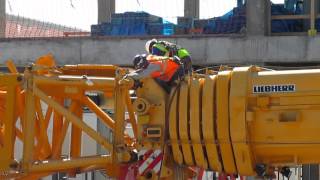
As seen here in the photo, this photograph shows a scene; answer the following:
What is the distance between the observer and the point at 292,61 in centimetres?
2034

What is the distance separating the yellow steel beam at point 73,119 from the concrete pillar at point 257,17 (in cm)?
1291

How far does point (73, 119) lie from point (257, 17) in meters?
13.2

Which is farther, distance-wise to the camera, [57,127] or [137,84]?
[57,127]

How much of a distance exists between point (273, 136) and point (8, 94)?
10.4 ft

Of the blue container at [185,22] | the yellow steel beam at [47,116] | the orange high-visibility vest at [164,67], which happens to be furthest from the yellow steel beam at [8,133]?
the blue container at [185,22]

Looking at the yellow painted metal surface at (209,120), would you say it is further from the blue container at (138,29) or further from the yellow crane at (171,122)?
the blue container at (138,29)

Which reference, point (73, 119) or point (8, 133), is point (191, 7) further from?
point (8, 133)

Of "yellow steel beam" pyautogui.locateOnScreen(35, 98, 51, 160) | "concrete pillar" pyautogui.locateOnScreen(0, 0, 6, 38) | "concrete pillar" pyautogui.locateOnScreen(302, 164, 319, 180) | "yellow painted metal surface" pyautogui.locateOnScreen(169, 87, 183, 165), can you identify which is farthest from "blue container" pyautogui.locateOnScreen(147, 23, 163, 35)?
"yellow painted metal surface" pyautogui.locateOnScreen(169, 87, 183, 165)

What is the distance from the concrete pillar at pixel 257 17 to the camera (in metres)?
20.7

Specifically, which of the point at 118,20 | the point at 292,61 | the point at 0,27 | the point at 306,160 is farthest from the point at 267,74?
the point at 0,27

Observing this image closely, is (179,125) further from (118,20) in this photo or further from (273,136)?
(118,20)

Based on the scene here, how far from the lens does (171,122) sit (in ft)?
26.6

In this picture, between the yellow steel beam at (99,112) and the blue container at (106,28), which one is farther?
the blue container at (106,28)

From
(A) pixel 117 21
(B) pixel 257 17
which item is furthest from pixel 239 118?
(A) pixel 117 21
